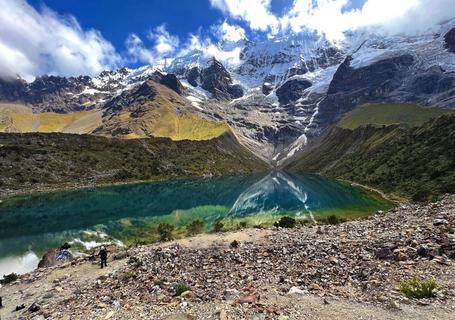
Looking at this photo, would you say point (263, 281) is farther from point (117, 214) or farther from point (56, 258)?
point (117, 214)

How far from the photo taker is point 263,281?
27.6 meters

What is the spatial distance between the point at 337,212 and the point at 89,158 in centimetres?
14376

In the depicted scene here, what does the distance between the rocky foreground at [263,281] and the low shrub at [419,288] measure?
0.49 meters

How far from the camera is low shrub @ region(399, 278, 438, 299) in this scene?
2152 centimetres

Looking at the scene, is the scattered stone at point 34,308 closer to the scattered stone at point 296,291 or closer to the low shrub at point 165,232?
the scattered stone at point 296,291

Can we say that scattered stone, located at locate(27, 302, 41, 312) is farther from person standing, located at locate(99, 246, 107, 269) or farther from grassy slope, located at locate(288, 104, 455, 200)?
grassy slope, located at locate(288, 104, 455, 200)

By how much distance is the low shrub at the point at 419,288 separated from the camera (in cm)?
2152

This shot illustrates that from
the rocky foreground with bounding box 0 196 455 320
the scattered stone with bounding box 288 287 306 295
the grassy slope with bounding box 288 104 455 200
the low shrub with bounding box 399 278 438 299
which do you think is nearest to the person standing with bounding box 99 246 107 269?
the rocky foreground with bounding box 0 196 455 320

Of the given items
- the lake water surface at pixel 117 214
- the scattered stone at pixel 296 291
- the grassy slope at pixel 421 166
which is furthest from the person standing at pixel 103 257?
the grassy slope at pixel 421 166

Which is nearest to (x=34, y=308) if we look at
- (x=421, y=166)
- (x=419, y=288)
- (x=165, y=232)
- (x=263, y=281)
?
(x=263, y=281)

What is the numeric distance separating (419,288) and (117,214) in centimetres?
7668

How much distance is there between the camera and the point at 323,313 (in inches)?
832

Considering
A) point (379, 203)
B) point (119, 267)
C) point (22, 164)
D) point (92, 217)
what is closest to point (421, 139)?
point (379, 203)

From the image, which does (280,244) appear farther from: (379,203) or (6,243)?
(379,203)
